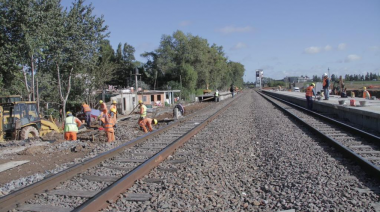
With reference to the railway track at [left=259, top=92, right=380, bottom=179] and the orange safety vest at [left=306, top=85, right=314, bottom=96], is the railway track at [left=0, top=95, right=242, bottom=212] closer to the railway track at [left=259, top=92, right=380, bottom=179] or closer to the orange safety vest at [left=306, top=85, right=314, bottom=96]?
the railway track at [left=259, top=92, right=380, bottom=179]

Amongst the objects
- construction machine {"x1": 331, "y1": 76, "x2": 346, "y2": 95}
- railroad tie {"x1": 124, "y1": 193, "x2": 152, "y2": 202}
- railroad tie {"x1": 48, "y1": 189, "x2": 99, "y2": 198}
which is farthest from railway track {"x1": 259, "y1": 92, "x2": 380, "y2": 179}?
construction machine {"x1": 331, "y1": 76, "x2": 346, "y2": 95}

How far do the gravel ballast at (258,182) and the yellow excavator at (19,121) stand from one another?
8.30 meters

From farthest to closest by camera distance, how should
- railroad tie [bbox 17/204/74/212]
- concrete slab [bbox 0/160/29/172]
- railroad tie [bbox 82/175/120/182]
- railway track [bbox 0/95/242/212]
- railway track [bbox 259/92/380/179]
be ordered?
concrete slab [bbox 0/160/29/172], railway track [bbox 259/92/380/179], railroad tie [bbox 82/175/120/182], railway track [bbox 0/95/242/212], railroad tie [bbox 17/204/74/212]

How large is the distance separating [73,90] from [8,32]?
14217mm

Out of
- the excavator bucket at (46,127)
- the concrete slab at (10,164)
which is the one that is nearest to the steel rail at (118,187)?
the concrete slab at (10,164)

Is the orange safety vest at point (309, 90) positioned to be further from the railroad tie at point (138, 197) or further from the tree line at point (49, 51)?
the railroad tie at point (138, 197)

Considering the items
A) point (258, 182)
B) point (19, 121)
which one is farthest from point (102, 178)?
point (19, 121)

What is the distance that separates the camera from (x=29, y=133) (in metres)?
13.3

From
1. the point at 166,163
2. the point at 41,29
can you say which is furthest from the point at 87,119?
the point at 166,163

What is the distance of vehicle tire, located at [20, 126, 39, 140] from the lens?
12.8 meters

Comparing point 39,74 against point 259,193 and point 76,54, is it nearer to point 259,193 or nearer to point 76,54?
point 76,54

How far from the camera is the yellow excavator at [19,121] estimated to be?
12.8 m

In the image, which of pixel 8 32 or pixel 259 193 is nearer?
pixel 259 193

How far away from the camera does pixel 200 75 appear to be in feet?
237
